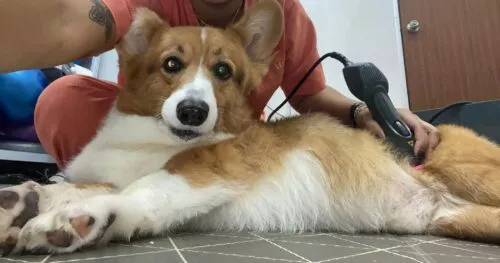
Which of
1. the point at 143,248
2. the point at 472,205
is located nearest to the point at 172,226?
the point at 143,248

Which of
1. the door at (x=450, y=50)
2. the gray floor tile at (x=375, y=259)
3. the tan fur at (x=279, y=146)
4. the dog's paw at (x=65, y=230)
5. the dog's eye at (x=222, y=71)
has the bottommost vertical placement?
the gray floor tile at (x=375, y=259)

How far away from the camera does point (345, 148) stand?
1.63m

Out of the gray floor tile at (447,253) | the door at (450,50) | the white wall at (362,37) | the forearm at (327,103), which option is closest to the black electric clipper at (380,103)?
the forearm at (327,103)

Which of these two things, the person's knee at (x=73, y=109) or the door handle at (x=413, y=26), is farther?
the door handle at (x=413, y=26)

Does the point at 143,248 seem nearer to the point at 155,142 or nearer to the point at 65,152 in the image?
the point at 155,142

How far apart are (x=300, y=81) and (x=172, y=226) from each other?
1.09m

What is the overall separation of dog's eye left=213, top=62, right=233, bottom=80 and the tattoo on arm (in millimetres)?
384

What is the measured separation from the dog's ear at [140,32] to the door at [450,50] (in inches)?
121

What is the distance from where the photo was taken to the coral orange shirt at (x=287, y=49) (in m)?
1.83

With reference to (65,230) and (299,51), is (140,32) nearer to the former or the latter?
(299,51)

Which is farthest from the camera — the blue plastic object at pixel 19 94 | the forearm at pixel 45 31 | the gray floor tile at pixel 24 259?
the blue plastic object at pixel 19 94

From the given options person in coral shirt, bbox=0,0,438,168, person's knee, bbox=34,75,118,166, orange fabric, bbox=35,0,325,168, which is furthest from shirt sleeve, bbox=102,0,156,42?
person's knee, bbox=34,75,118,166

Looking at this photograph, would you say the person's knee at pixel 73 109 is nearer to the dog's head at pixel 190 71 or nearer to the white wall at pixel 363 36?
the dog's head at pixel 190 71

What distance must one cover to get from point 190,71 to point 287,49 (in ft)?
2.14
